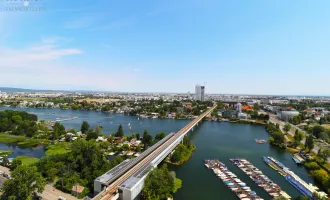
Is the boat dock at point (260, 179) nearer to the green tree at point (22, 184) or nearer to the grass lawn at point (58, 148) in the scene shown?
the green tree at point (22, 184)

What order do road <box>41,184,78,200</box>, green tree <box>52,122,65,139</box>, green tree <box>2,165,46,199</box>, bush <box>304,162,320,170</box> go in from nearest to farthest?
green tree <box>2,165,46,199</box> < road <box>41,184,78,200</box> < bush <box>304,162,320,170</box> < green tree <box>52,122,65,139</box>

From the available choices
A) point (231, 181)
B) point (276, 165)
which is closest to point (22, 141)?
point (231, 181)

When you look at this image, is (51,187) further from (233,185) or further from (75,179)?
(233,185)

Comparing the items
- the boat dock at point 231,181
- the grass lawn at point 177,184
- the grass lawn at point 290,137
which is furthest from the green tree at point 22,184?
the grass lawn at point 290,137

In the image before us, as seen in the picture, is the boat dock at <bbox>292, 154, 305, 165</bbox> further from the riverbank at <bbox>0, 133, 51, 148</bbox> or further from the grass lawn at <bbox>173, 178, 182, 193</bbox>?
the riverbank at <bbox>0, 133, 51, 148</bbox>

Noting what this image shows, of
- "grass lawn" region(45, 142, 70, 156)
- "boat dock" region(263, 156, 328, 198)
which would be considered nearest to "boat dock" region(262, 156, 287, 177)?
"boat dock" region(263, 156, 328, 198)
